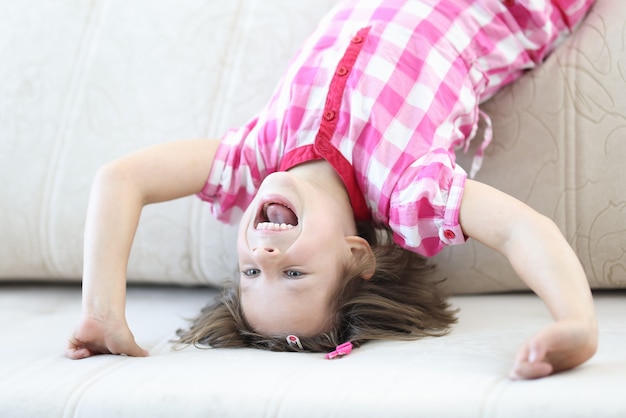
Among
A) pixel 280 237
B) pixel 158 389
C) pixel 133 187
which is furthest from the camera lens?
pixel 133 187

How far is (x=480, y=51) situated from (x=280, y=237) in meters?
0.53

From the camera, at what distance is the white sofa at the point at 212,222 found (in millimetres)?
919

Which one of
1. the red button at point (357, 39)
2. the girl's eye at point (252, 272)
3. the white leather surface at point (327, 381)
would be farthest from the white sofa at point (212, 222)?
the red button at point (357, 39)

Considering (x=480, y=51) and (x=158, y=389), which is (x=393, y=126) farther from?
(x=158, y=389)

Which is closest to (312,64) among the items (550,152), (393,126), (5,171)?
(393,126)

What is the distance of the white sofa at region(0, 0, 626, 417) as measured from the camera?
919 millimetres

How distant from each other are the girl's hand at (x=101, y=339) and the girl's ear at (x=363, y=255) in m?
0.34

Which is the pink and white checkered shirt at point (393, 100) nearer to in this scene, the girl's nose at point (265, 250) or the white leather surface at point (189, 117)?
the white leather surface at point (189, 117)

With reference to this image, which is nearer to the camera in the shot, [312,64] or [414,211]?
[414,211]

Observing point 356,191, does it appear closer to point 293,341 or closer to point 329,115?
point 329,115

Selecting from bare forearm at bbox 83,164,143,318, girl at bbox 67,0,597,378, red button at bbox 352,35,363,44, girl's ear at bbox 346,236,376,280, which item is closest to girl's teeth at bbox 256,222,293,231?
girl at bbox 67,0,597,378

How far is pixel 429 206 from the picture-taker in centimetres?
116

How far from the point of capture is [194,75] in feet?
5.06

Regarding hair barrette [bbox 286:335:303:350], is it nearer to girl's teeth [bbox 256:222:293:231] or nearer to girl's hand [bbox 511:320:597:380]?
girl's teeth [bbox 256:222:293:231]
